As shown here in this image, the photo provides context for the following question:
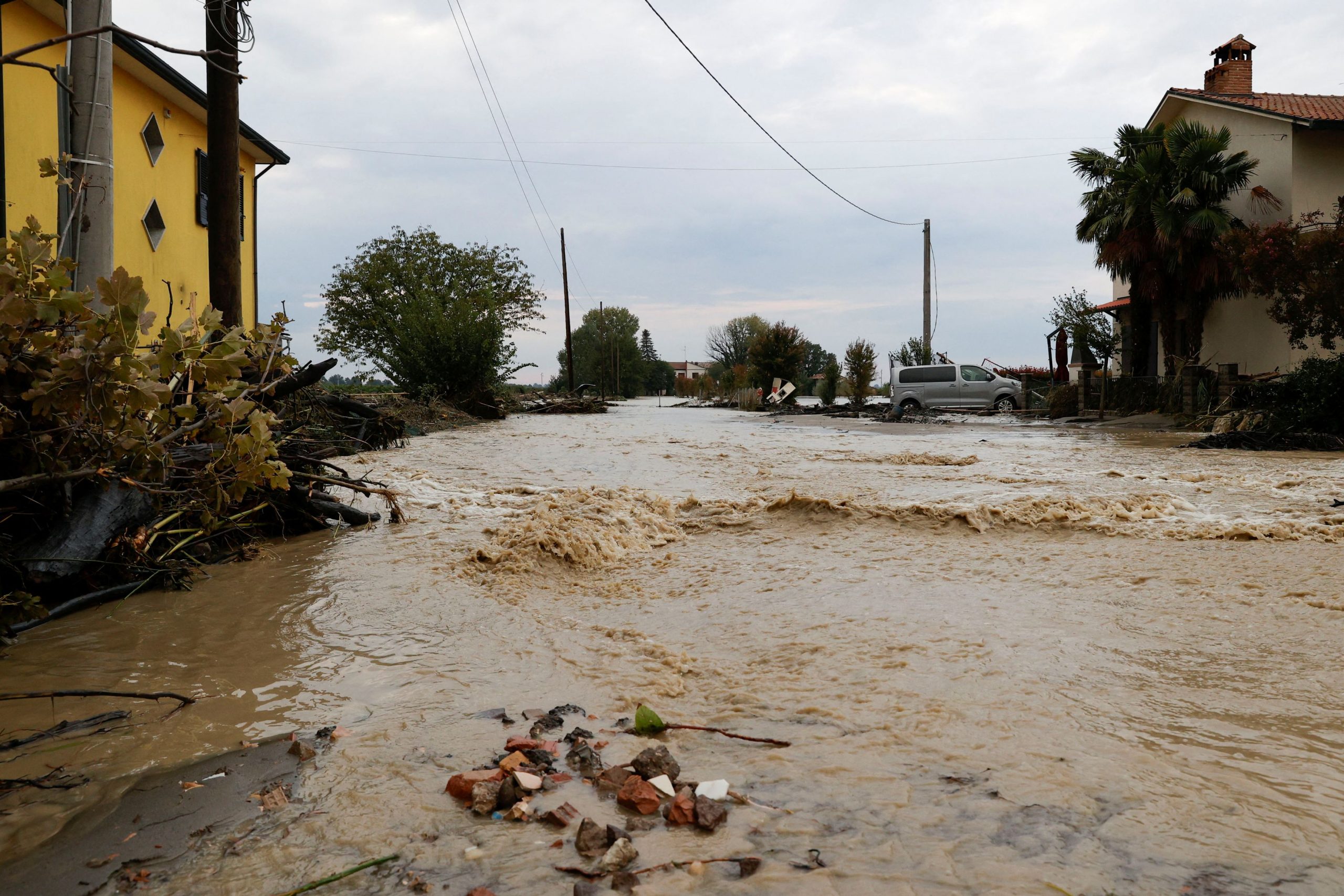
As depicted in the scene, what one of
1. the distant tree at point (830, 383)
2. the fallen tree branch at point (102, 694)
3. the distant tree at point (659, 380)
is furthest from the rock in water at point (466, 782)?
the distant tree at point (659, 380)

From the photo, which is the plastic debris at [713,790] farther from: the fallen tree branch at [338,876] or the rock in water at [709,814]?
the fallen tree branch at [338,876]

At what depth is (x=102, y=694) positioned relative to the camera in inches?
114

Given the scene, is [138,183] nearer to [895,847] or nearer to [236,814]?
[236,814]

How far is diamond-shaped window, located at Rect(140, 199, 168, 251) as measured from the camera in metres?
14.6

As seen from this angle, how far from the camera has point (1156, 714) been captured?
9.12ft

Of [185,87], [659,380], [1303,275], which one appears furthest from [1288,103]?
[659,380]

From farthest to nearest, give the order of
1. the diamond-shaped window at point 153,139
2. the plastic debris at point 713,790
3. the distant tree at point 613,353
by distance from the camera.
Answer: the distant tree at point 613,353 < the diamond-shaped window at point 153,139 < the plastic debris at point 713,790

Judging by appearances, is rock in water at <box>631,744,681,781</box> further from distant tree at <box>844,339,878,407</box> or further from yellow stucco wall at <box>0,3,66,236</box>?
distant tree at <box>844,339,878,407</box>

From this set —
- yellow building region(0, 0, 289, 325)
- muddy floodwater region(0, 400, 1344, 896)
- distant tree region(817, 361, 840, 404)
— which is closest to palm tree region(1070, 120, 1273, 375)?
distant tree region(817, 361, 840, 404)

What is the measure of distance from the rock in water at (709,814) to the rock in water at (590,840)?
0.24 metres

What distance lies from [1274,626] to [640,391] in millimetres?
88424

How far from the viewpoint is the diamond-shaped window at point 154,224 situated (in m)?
14.6

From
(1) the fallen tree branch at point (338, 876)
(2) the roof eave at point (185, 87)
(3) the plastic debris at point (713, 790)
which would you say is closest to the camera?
(1) the fallen tree branch at point (338, 876)

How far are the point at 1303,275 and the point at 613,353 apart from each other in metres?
61.3
